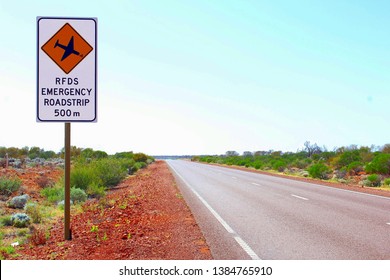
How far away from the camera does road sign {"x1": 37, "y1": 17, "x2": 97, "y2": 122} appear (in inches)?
345

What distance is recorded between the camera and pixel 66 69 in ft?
28.9

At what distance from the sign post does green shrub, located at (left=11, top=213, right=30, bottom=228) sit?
535cm

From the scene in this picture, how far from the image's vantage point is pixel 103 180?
27297 millimetres

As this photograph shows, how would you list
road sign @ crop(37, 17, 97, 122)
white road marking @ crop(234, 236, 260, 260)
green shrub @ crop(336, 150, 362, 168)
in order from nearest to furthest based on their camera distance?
white road marking @ crop(234, 236, 260, 260) → road sign @ crop(37, 17, 97, 122) → green shrub @ crop(336, 150, 362, 168)

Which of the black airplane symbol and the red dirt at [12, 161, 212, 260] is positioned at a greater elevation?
the black airplane symbol

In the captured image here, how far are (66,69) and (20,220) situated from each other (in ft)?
19.8

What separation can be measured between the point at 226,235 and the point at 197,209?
4915 millimetres

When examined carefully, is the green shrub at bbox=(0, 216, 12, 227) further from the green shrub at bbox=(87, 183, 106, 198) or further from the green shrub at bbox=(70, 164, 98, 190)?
the green shrub at bbox=(70, 164, 98, 190)

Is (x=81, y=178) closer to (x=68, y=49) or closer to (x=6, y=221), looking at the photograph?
(x=6, y=221)

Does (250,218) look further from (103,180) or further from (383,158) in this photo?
(383,158)

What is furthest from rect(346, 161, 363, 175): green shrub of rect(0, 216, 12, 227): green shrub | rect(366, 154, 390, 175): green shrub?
rect(0, 216, 12, 227): green shrub

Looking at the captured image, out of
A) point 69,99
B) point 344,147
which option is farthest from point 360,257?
point 344,147
